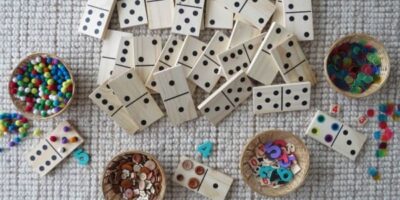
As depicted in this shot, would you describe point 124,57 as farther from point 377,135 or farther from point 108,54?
point 377,135

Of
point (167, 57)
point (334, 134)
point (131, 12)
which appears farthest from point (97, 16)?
point (334, 134)

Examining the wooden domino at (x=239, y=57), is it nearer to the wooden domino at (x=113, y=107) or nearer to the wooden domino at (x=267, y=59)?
the wooden domino at (x=267, y=59)

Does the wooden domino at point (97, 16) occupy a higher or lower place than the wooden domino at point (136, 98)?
higher

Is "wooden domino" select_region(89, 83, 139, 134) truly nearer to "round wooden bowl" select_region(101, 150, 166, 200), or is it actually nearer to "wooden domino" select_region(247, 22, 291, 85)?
"round wooden bowl" select_region(101, 150, 166, 200)

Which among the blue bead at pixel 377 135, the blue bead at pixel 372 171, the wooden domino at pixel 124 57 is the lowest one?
the blue bead at pixel 372 171

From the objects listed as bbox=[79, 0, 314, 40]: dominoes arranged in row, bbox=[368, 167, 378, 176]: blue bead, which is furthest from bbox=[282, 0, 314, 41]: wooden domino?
bbox=[368, 167, 378, 176]: blue bead

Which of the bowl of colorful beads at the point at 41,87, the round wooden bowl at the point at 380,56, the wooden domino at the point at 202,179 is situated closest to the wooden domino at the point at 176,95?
the wooden domino at the point at 202,179
